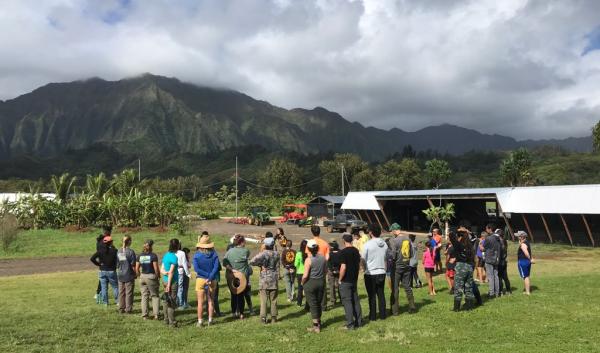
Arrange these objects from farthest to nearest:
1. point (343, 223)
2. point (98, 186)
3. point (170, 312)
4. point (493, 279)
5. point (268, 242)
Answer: point (98, 186), point (343, 223), point (493, 279), point (268, 242), point (170, 312)

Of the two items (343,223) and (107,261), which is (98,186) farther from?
(107,261)

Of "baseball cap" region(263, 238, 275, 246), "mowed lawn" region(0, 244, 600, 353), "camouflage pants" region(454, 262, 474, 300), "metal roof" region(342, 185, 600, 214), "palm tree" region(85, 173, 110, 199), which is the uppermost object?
"palm tree" region(85, 173, 110, 199)

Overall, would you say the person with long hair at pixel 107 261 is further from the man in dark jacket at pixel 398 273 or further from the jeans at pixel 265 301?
the man in dark jacket at pixel 398 273

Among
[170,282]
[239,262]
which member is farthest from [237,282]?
[170,282]

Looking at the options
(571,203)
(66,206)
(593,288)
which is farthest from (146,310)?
(66,206)

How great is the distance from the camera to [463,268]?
9539mm

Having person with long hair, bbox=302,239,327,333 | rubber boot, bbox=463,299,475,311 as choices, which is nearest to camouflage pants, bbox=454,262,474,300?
rubber boot, bbox=463,299,475,311

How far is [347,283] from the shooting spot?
8508 mm

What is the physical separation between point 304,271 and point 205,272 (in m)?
2.06

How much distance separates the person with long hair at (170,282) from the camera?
9.11 meters

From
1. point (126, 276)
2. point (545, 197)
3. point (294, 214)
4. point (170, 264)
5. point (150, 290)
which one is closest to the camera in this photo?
point (170, 264)

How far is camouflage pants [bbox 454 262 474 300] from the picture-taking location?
9.54m

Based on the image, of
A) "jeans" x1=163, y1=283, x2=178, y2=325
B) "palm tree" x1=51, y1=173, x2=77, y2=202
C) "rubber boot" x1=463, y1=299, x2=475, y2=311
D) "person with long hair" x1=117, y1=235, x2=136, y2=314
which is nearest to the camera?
"jeans" x1=163, y1=283, x2=178, y2=325

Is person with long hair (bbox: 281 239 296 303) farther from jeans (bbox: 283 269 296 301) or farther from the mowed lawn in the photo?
the mowed lawn
